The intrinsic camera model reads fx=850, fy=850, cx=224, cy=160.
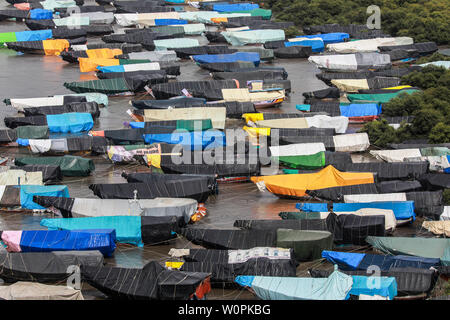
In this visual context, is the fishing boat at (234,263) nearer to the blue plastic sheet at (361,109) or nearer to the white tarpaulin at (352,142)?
the white tarpaulin at (352,142)

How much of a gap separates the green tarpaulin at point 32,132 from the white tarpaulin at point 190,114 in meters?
8.06

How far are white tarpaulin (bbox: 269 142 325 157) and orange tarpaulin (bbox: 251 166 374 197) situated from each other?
5008mm

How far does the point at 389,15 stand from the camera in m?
103

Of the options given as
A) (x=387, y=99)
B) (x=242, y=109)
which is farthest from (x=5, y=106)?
(x=387, y=99)

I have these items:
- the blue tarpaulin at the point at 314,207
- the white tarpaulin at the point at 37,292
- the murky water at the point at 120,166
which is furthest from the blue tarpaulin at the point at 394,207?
the white tarpaulin at the point at 37,292

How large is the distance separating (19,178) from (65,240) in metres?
10.4

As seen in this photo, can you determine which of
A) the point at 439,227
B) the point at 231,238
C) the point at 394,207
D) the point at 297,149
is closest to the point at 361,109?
the point at 297,149

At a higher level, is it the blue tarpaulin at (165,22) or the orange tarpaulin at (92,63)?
the blue tarpaulin at (165,22)

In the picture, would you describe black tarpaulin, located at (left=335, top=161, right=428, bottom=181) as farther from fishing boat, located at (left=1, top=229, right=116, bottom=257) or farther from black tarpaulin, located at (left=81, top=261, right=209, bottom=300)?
black tarpaulin, located at (left=81, top=261, right=209, bottom=300)

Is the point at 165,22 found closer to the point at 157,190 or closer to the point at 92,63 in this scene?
the point at 92,63

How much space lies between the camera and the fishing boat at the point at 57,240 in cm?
4500

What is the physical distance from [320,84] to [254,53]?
755cm

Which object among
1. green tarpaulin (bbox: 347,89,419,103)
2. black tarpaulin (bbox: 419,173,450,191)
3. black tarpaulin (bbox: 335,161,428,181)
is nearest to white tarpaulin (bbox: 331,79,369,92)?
green tarpaulin (bbox: 347,89,419,103)
